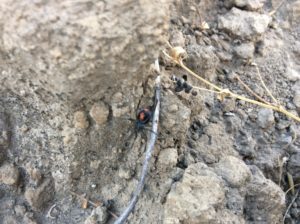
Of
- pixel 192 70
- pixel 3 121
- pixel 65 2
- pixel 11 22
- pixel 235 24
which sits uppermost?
pixel 65 2

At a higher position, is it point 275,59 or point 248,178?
point 275,59

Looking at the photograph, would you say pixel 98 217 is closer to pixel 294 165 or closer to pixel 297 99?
pixel 294 165

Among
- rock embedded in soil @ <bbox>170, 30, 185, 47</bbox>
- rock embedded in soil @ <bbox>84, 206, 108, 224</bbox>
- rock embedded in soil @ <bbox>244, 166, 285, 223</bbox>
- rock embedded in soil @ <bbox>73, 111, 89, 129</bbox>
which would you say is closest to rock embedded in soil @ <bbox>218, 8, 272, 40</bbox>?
rock embedded in soil @ <bbox>170, 30, 185, 47</bbox>

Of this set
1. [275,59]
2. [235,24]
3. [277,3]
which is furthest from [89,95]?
[277,3]

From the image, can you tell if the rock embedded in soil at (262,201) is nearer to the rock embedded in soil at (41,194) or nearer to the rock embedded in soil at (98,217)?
the rock embedded in soil at (98,217)

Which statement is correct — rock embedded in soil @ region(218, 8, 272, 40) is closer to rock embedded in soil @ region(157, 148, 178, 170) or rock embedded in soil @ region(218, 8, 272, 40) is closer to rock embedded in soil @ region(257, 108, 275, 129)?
rock embedded in soil @ region(257, 108, 275, 129)

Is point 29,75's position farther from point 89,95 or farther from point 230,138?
point 230,138

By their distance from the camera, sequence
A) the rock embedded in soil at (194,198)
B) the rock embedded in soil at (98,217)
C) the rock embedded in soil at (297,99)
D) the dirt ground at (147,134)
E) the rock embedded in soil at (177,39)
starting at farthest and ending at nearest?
the rock embedded in soil at (297,99) < the rock embedded in soil at (177,39) < the rock embedded in soil at (98,217) < the rock embedded in soil at (194,198) < the dirt ground at (147,134)

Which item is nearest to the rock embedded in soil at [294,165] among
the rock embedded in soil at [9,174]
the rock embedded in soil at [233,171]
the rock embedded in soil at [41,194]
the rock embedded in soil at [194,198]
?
the rock embedded in soil at [233,171]
